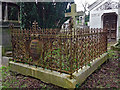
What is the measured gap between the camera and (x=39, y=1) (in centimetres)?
772

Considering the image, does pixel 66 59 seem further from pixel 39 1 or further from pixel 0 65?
pixel 39 1

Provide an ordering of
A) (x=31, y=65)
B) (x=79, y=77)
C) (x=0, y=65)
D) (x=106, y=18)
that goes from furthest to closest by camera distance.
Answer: (x=106, y=18), (x=0, y=65), (x=31, y=65), (x=79, y=77)

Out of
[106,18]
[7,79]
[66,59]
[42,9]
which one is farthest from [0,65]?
[106,18]

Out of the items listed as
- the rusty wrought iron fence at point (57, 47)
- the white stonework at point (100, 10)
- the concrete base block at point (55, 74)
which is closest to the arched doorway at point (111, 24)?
the white stonework at point (100, 10)

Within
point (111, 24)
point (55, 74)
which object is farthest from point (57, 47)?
point (111, 24)

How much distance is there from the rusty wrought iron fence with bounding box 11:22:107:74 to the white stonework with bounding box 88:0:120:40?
6.59m

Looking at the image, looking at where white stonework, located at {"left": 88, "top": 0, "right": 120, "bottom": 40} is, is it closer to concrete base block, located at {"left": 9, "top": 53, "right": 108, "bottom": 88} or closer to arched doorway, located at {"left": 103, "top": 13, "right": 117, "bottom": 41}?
arched doorway, located at {"left": 103, "top": 13, "right": 117, "bottom": 41}

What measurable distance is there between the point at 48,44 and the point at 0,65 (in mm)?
2811

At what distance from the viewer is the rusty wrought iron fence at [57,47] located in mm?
2748

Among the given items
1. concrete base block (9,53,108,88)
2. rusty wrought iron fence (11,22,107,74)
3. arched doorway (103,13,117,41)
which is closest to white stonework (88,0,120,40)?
arched doorway (103,13,117,41)

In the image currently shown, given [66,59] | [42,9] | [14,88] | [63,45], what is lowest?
[14,88]

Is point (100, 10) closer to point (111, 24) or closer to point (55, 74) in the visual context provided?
point (111, 24)

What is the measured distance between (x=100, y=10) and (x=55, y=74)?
889cm

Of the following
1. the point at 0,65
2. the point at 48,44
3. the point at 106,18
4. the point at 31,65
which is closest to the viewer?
the point at 48,44
